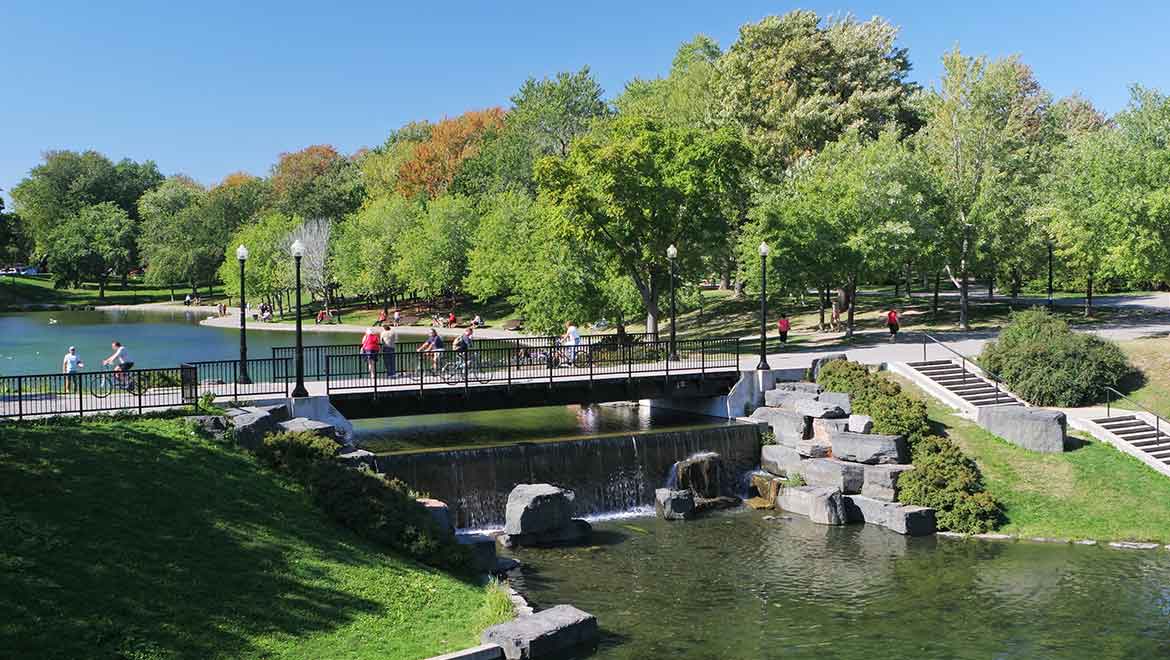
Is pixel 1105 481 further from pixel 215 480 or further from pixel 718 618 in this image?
pixel 215 480

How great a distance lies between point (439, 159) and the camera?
109 m

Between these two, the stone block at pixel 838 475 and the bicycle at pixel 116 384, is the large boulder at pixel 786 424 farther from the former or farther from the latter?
the bicycle at pixel 116 384

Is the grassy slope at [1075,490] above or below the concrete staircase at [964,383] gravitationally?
below

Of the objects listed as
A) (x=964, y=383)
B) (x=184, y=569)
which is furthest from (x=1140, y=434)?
(x=184, y=569)

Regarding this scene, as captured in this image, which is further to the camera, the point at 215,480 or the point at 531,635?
the point at 215,480

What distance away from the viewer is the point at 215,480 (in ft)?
65.0

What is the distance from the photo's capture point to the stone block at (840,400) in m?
31.2

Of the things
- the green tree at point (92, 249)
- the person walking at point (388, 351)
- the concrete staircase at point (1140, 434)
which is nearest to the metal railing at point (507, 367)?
the person walking at point (388, 351)

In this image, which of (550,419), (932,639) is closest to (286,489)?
(932,639)

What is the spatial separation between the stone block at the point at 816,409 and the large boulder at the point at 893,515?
12.7ft

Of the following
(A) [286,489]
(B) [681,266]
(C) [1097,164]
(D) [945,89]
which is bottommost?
(A) [286,489]

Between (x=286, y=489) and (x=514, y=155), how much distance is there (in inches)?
2757

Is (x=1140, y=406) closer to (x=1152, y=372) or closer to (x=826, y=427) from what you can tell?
(x=1152, y=372)

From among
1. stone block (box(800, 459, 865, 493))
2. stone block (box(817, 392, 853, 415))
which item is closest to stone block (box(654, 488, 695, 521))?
stone block (box(800, 459, 865, 493))
